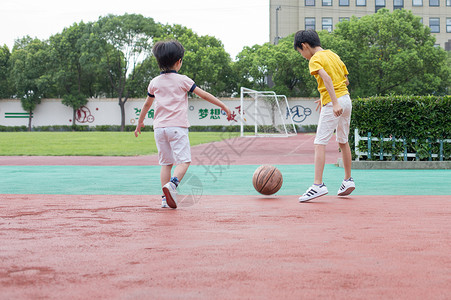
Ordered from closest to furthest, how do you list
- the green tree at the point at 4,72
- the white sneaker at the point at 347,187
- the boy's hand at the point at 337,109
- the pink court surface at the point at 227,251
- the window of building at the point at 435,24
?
the pink court surface at the point at 227,251
the boy's hand at the point at 337,109
the white sneaker at the point at 347,187
the green tree at the point at 4,72
the window of building at the point at 435,24

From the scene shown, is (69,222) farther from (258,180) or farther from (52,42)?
(52,42)

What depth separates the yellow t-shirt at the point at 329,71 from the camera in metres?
6.08

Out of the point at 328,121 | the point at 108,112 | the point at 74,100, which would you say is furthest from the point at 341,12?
the point at 328,121

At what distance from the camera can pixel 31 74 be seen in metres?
53.0

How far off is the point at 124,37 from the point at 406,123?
138 feet

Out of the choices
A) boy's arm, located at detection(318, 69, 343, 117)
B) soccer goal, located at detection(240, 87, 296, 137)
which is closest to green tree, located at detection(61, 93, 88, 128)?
soccer goal, located at detection(240, 87, 296, 137)

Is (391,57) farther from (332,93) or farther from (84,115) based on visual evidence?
(332,93)

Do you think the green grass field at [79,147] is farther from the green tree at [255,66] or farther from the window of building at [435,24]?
the window of building at [435,24]

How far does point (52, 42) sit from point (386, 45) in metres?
32.1

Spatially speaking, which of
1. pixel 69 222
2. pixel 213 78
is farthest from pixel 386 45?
pixel 69 222

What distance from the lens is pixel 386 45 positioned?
45.2 meters

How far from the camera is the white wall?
4872 cm

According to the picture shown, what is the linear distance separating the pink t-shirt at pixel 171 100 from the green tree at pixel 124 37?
45.5m

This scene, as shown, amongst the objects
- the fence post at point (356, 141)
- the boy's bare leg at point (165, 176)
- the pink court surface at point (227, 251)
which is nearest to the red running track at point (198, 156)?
the fence post at point (356, 141)
